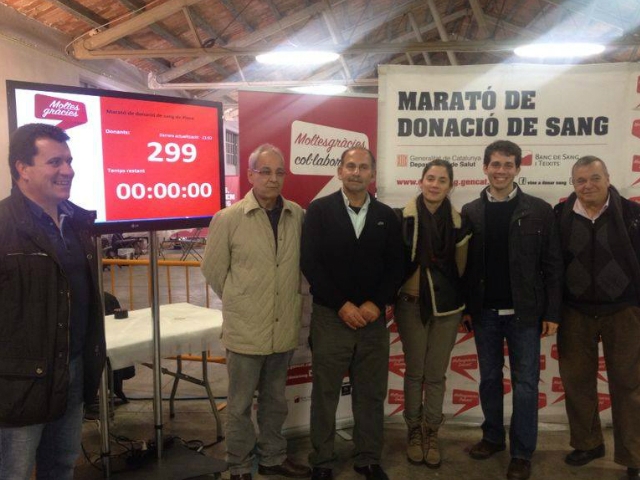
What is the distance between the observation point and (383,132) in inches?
124

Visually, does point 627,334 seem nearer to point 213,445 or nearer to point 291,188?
Answer: point 291,188

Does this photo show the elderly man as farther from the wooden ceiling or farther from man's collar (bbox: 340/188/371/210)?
the wooden ceiling

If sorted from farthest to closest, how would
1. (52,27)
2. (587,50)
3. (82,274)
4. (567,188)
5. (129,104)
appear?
(52,27) < (587,50) < (567,188) < (129,104) < (82,274)

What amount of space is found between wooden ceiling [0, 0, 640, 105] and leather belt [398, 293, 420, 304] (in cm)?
578

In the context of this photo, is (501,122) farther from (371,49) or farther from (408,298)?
(371,49)

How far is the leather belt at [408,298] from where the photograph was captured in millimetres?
2680

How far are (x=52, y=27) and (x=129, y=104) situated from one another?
744cm

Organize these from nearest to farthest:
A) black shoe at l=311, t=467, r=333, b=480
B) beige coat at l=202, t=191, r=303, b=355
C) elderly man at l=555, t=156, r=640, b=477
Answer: beige coat at l=202, t=191, r=303, b=355 < elderly man at l=555, t=156, r=640, b=477 < black shoe at l=311, t=467, r=333, b=480

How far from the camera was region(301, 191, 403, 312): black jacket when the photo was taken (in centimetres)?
245

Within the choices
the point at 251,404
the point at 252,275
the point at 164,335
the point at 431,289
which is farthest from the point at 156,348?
the point at 431,289

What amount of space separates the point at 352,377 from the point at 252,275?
2.53 feet

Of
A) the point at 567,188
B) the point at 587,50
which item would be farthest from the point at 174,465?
the point at 587,50

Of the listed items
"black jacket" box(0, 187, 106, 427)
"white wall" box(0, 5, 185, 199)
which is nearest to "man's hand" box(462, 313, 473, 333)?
"black jacket" box(0, 187, 106, 427)

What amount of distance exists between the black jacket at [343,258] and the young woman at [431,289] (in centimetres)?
21
